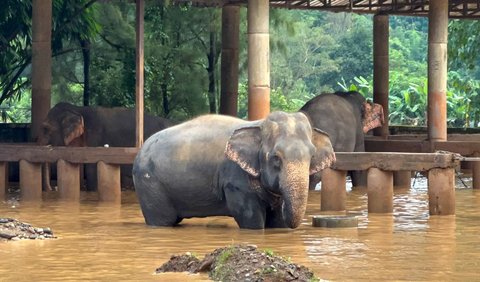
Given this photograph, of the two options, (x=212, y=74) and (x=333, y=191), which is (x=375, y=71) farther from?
(x=333, y=191)

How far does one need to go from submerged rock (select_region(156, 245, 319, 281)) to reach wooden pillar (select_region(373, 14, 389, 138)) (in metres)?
21.0

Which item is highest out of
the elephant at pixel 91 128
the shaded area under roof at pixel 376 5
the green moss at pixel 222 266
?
the shaded area under roof at pixel 376 5

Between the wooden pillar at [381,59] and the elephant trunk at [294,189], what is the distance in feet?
56.7

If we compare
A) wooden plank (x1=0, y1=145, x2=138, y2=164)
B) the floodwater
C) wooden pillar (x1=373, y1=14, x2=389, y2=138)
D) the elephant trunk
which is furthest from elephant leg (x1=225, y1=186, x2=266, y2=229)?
Result: wooden pillar (x1=373, y1=14, x2=389, y2=138)

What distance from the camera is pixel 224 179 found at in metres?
17.6

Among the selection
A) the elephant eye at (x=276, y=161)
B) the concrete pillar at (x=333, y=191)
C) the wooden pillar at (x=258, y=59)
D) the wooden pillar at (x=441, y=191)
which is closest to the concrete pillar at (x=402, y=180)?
the wooden pillar at (x=258, y=59)

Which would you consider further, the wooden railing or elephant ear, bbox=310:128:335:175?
the wooden railing

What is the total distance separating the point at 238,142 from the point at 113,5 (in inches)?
776

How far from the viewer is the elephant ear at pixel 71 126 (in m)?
26.5

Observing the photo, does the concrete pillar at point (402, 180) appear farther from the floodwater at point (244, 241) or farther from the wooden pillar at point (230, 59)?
the wooden pillar at point (230, 59)

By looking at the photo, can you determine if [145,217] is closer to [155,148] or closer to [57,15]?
[155,148]

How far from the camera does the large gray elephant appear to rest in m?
16.5

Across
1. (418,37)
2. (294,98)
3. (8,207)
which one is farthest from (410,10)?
(418,37)

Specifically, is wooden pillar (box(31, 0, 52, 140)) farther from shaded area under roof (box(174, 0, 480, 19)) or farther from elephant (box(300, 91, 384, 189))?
elephant (box(300, 91, 384, 189))
